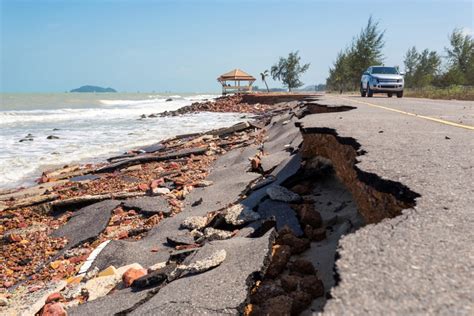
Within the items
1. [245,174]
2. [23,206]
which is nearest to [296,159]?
[245,174]

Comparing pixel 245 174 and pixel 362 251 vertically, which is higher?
pixel 362 251

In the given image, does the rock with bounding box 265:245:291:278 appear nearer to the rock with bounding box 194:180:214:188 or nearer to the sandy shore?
the sandy shore

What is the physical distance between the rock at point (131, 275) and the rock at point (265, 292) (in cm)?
133

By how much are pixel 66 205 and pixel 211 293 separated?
16.0 feet

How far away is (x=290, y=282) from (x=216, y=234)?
1478 mm

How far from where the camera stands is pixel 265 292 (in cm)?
238

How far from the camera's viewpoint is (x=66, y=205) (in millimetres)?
6359

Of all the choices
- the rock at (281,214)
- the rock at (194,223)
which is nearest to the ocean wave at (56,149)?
the rock at (194,223)

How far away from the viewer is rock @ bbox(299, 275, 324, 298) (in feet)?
7.29

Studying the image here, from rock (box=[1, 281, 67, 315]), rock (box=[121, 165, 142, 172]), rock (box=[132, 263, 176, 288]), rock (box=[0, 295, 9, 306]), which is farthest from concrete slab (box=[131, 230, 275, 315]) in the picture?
rock (box=[121, 165, 142, 172])

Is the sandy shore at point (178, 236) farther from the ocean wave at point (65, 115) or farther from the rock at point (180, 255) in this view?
the ocean wave at point (65, 115)

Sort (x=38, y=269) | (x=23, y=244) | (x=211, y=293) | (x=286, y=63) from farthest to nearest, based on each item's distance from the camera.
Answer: (x=286, y=63), (x=23, y=244), (x=38, y=269), (x=211, y=293)

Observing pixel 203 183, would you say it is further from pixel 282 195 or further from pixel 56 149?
pixel 56 149

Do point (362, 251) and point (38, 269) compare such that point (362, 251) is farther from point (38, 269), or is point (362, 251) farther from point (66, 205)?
point (66, 205)
